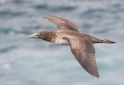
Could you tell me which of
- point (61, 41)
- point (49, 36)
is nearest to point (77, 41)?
point (61, 41)

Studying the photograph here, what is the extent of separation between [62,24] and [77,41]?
13.1 ft

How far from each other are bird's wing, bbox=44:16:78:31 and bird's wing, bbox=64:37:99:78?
9.46 feet

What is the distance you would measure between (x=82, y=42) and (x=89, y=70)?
2428mm

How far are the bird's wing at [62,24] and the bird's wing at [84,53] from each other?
2.88m

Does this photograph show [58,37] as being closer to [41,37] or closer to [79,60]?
[41,37]

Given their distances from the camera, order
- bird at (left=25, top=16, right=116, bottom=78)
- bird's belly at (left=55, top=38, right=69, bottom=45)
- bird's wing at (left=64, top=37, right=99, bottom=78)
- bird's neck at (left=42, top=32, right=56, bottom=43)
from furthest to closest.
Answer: bird's neck at (left=42, top=32, right=56, bottom=43), bird's belly at (left=55, top=38, right=69, bottom=45), bird at (left=25, top=16, right=116, bottom=78), bird's wing at (left=64, top=37, right=99, bottom=78)

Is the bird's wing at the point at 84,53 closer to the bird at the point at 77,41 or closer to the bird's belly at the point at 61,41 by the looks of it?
the bird at the point at 77,41

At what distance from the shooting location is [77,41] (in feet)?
67.9

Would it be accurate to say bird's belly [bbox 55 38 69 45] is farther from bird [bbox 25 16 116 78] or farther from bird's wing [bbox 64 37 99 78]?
bird's wing [bbox 64 37 99 78]

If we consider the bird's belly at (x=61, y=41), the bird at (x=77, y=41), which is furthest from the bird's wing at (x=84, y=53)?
the bird's belly at (x=61, y=41)

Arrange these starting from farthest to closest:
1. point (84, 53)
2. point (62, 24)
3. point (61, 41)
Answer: point (62, 24)
point (61, 41)
point (84, 53)

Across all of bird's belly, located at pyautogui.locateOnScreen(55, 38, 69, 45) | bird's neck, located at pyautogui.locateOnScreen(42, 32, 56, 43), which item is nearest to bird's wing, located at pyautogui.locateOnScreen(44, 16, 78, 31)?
bird's neck, located at pyautogui.locateOnScreen(42, 32, 56, 43)

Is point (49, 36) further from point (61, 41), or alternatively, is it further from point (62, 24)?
point (62, 24)

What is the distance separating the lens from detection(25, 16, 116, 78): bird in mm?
19203
